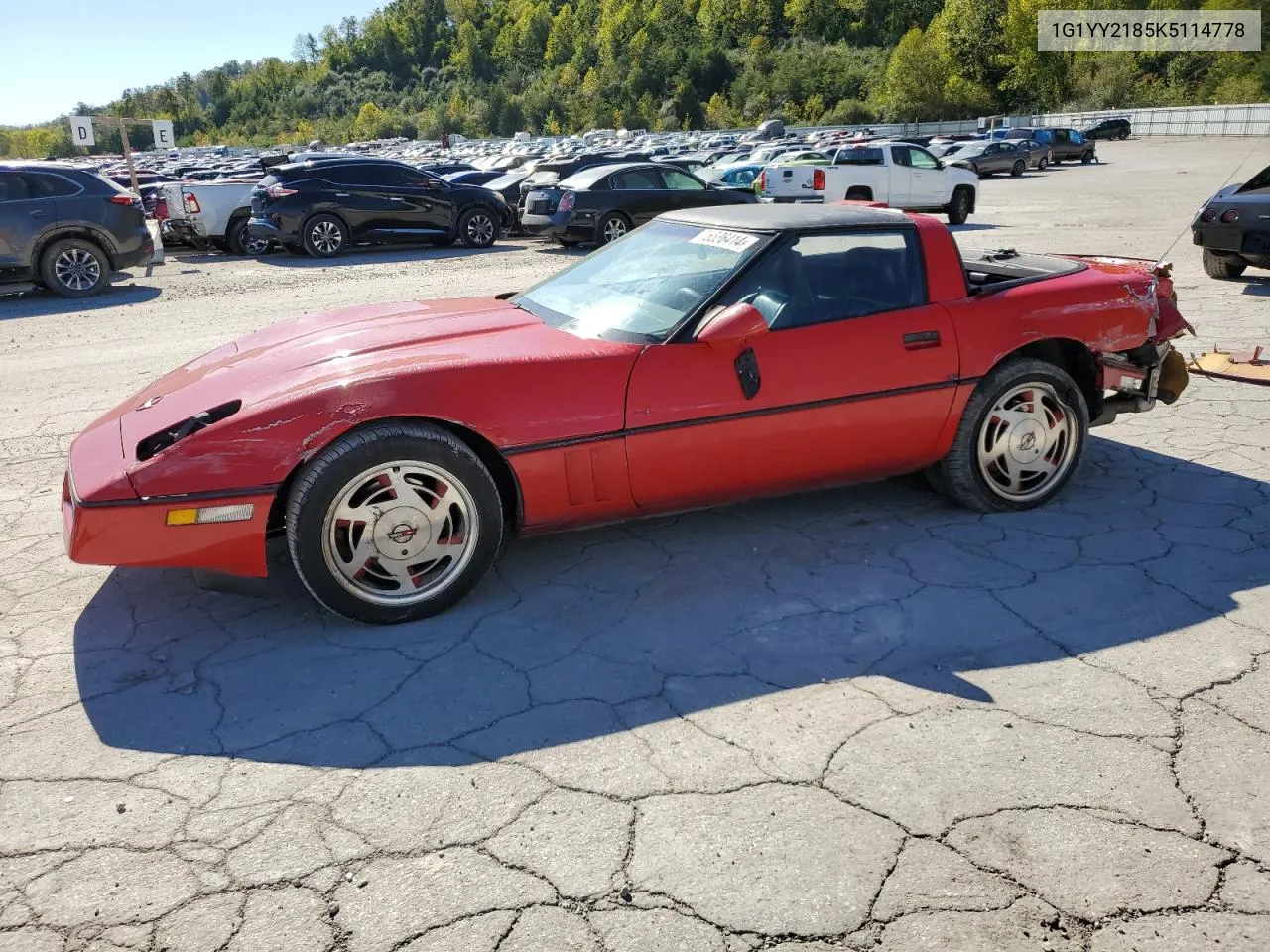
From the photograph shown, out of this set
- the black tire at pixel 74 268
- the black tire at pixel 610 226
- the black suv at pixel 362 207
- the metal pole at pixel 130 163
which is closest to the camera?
the black tire at pixel 74 268

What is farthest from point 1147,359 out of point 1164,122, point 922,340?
point 1164,122

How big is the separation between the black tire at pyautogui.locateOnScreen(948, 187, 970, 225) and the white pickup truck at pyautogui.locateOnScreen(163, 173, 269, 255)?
12.2 metres

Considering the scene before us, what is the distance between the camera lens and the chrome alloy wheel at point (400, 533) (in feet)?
11.2

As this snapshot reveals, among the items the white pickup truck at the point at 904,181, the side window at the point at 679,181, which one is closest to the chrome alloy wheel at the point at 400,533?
the side window at the point at 679,181

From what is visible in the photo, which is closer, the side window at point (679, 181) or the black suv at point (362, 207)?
the black suv at point (362, 207)

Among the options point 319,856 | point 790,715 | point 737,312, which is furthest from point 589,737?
point 737,312

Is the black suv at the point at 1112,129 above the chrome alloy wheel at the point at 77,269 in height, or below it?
above

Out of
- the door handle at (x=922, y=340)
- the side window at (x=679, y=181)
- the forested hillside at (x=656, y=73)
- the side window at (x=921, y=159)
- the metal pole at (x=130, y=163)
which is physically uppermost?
the forested hillside at (x=656, y=73)

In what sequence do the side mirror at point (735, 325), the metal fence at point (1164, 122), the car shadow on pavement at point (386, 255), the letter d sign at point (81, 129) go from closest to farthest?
the side mirror at point (735, 325) < the car shadow on pavement at point (386, 255) < the letter d sign at point (81, 129) < the metal fence at point (1164, 122)

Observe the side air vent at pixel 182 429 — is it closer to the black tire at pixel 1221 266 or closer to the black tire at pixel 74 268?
the black tire at pixel 74 268

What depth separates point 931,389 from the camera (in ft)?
13.8

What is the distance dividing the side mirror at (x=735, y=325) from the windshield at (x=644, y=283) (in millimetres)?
186

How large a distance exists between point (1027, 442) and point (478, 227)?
13.1 meters

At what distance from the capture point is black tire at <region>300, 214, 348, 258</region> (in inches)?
584
